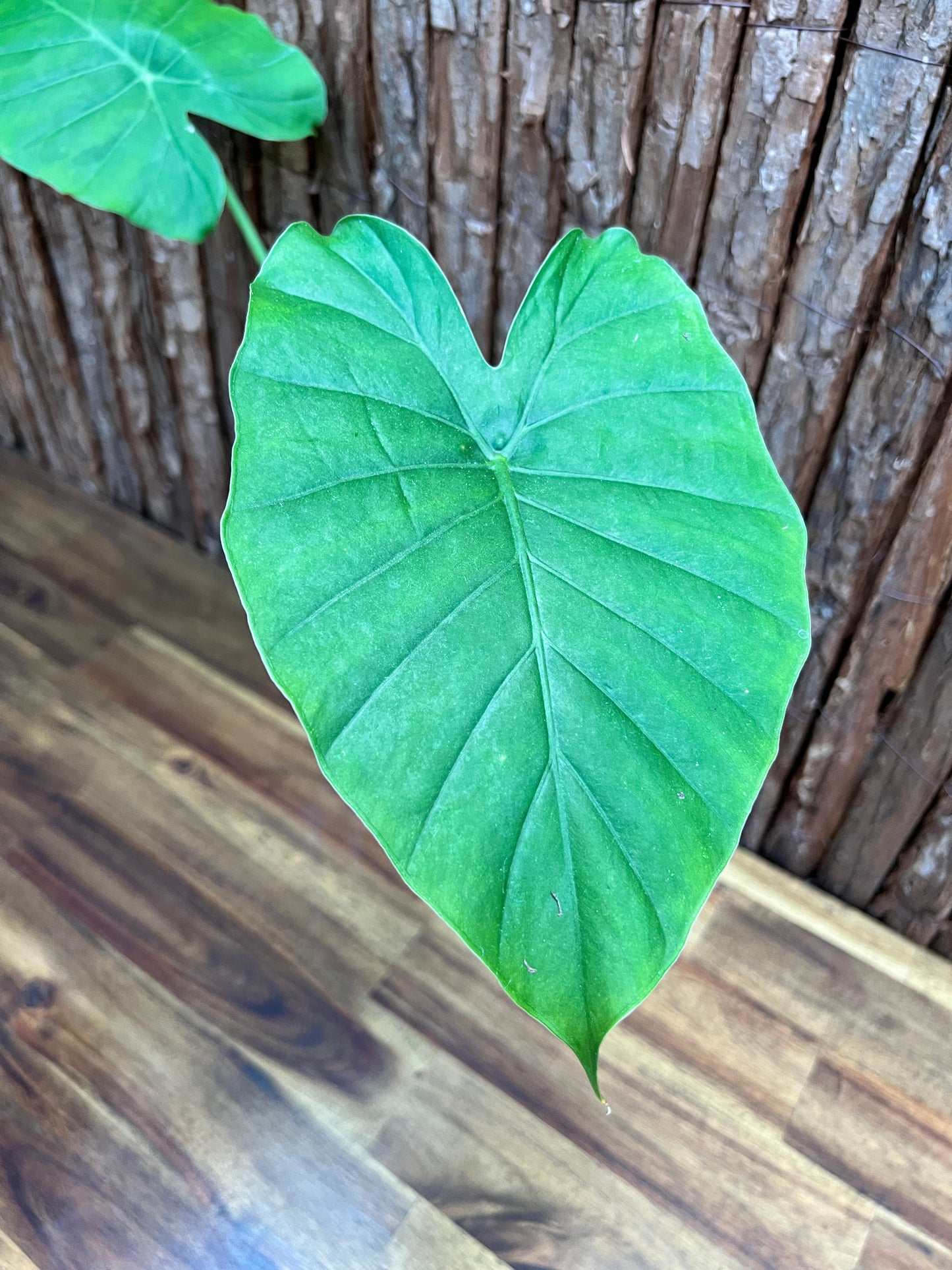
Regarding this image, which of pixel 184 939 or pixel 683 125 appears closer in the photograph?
pixel 683 125

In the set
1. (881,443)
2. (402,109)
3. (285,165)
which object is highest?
(402,109)

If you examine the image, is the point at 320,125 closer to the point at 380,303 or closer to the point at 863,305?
the point at 380,303

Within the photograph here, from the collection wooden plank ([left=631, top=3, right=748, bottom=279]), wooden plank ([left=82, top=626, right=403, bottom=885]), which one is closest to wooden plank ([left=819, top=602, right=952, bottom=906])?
wooden plank ([left=631, top=3, right=748, bottom=279])

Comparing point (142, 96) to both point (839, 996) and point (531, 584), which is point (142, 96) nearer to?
point (531, 584)

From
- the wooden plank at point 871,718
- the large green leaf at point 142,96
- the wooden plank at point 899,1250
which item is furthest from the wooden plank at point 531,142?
the wooden plank at point 899,1250

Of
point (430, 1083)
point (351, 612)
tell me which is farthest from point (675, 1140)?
point (351, 612)

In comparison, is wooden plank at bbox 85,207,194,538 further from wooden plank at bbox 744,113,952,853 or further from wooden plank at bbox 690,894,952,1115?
wooden plank at bbox 690,894,952,1115

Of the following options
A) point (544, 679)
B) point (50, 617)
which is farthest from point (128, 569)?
point (544, 679)

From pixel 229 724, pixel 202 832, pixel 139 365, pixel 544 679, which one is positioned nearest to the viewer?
pixel 544 679
